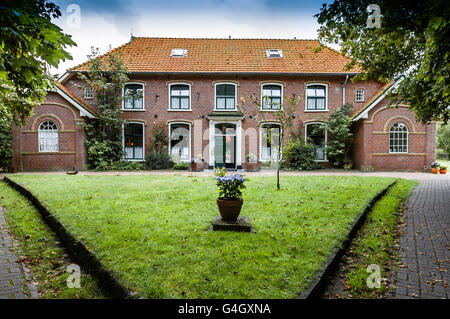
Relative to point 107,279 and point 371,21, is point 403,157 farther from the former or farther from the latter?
point 107,279

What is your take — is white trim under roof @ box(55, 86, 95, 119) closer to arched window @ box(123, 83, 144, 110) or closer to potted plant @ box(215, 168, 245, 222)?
arched window @ box(123, 83, 144, 110)

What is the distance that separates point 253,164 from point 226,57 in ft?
26.6

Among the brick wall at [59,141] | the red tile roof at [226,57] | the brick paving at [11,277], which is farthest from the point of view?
the red tile roof at [226,57]

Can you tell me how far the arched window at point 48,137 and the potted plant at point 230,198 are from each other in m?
14.3

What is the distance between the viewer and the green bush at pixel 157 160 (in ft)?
51.8

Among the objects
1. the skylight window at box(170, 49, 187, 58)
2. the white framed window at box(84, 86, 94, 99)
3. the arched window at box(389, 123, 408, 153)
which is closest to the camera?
the arched window at box(389, 123, 408, 153)

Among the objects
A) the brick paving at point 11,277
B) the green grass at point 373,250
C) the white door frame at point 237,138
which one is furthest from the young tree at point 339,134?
the brick paving at point 11,277

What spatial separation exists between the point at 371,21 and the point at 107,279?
6.20 m

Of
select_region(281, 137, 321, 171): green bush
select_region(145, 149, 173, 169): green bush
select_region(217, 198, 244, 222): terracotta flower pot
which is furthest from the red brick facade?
select_region(217, 198, 244, 222): terracotta flower pot

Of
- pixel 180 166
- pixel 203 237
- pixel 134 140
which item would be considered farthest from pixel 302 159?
pixel 203 237

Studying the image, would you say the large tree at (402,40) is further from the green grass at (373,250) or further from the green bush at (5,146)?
the green bush at (5,146)

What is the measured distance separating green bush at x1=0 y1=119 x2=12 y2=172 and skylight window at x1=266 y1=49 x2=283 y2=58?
55.7 feet

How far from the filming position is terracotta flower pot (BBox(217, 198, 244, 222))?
4613 mm
